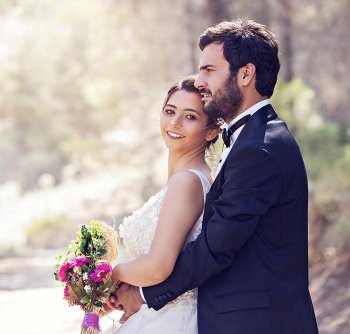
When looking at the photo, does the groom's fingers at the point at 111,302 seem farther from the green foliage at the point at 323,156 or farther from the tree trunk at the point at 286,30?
the tree trunk at the point at 286,30

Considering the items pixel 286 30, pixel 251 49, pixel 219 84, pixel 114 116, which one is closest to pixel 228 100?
pixel 219 84

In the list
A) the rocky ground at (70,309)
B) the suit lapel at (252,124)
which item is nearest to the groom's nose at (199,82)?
the suit lapel at (252,124)

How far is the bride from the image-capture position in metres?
3.07

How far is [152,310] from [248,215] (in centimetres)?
71

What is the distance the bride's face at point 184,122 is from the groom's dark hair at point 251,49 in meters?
0.36

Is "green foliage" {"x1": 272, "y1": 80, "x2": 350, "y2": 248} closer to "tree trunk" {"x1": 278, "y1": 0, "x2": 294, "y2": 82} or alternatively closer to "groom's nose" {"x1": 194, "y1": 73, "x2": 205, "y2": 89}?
"tree trunk" {"x1": 278, "y1": 0, "x2": 294, "y2": 82}

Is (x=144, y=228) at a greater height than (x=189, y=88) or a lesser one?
lesser

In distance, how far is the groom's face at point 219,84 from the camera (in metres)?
3.01

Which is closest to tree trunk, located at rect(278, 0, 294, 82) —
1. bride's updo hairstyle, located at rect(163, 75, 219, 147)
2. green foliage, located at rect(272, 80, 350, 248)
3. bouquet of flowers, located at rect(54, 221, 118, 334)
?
green foliage, located at rect(272, 80, 350, 248)

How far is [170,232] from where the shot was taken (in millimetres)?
3066

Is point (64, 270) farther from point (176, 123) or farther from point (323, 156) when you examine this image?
point (323, 156)

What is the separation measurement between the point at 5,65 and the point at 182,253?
110 feet

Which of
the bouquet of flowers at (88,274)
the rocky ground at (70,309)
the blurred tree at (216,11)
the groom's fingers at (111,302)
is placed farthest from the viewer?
the blurred tree at (216,11)

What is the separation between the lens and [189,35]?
14.7 m
